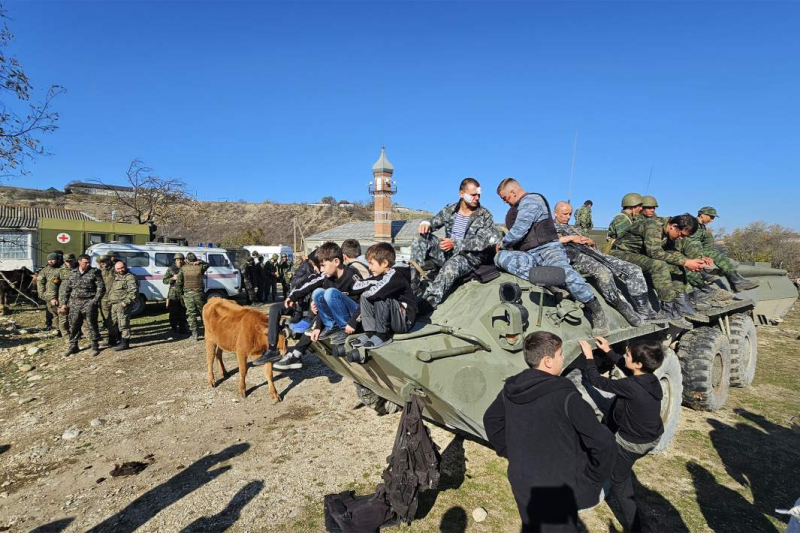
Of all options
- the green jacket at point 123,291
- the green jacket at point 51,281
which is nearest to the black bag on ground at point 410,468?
the green jacket at point 123,291

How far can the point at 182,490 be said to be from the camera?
409cm

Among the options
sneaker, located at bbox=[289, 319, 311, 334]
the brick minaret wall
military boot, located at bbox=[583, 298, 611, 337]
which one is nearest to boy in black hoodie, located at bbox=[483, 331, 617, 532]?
military boot, located at bbox=[583, 298, 611, 337]

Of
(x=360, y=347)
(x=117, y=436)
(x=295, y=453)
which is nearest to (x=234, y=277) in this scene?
(x=117, y=436)

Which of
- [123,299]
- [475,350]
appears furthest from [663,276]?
[123,299]

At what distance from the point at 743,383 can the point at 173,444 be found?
836 centimetres

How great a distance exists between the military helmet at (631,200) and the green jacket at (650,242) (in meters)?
0.87

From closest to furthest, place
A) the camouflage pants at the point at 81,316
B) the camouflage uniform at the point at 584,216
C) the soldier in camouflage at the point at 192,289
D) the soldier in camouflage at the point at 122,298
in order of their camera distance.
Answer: the camouflage pants at the point at 81,316, the soldier in camouflage at the point at 122,298, the soldier in camouflage at the point at 192,289, the camouflage uniform at the point at 584,216

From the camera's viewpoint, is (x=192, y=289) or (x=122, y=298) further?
(x=192, y=289)

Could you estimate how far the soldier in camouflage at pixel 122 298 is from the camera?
8.94 m

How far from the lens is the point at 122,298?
895 centimetres

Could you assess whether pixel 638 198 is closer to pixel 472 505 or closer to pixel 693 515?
pixel 693 515

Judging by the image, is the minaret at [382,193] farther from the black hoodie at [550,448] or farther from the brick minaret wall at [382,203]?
the black hoodie at [550,448]

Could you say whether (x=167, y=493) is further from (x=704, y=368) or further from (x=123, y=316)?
(x=704, y=368)

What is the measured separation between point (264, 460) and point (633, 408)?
3630 mm
